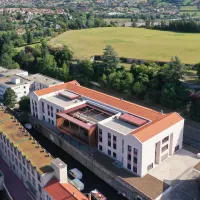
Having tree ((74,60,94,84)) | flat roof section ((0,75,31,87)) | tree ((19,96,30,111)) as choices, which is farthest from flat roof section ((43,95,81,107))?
flat roof section ((0,75,31,87))

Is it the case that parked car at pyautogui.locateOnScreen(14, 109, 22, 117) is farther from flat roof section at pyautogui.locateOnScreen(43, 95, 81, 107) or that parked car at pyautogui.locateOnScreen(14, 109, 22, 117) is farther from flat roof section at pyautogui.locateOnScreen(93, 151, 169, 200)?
flat roof section at pyautogui.locateOnScreen(93, 151, 169, 200)

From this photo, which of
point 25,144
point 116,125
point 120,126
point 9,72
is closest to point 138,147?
point 120,126

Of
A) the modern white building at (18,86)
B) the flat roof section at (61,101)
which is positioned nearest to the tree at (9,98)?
the modern white building at (18,86)

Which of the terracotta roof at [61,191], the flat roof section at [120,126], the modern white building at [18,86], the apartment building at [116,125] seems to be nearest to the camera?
the terracotta roof at [61,191]

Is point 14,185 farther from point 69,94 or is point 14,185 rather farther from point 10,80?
point 10,80

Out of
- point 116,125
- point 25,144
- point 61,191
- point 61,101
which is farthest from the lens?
point 61,101

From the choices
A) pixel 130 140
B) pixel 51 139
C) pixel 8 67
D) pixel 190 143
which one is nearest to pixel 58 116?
pixel 51 139

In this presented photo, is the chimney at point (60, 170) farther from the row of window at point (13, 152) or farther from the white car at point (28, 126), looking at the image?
the white car at point (28, 126)
